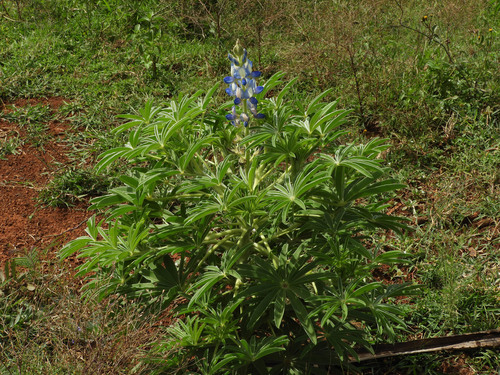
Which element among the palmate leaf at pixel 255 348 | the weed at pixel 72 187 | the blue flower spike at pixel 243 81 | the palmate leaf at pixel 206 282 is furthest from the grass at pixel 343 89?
→ the blue flower spike at pixel 243 81

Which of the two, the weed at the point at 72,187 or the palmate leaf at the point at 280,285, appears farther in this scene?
the weed at the point at 72,187

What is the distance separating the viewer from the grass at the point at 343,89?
3.04 metres

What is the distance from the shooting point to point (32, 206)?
156 inches

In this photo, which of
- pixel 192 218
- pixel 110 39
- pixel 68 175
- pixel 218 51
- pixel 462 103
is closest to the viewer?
pixel 192 218

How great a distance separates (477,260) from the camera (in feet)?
11.0

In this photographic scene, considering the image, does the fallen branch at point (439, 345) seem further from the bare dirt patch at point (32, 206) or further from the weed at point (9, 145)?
the weed at point (9, 145)

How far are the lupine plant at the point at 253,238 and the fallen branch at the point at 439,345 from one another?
1.27 feet

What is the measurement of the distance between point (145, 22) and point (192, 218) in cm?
367

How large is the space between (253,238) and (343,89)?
277cm

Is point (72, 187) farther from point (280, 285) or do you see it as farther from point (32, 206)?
point (280, 285)

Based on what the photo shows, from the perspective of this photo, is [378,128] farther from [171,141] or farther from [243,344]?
[243,344]

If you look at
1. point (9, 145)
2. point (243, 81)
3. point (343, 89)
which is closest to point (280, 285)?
point (243, 81)

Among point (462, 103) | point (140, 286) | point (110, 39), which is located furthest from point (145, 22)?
point (140, 286)

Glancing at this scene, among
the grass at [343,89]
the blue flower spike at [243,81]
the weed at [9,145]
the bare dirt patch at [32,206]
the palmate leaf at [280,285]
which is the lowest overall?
the bare dirt patch at [32,206]
